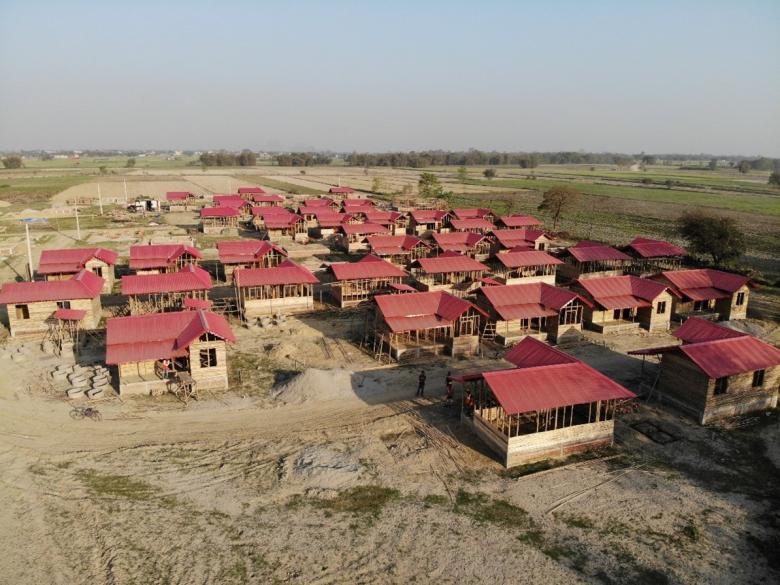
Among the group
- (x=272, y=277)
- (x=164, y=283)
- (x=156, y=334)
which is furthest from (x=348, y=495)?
(x=164, y=283)

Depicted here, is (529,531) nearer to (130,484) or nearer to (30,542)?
(130,484)

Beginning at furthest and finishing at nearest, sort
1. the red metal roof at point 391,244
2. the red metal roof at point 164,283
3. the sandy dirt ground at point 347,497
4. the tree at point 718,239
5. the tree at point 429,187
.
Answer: the tree at point 429,187 < the red metal roof at point 391,244 < the tree at point 718,239 < the red metal roof at point 164,283 < the sandy dirt ground at point 347,497

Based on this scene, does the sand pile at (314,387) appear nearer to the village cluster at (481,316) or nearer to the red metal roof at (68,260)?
the village cluster at (481,316)

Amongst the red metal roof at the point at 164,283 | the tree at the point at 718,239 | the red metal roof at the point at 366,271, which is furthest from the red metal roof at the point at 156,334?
the tree at the point at 718,239

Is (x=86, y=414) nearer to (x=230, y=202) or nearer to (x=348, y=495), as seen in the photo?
(x=348, y=495)

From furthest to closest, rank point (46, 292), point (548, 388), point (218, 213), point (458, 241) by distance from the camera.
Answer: point (218, 213), point (458, 241), point (46, 292), point (548, 388)

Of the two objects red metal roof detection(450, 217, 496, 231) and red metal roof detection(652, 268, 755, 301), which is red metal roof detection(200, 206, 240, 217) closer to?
red metal roof detection(450, 217, 496, 231)
